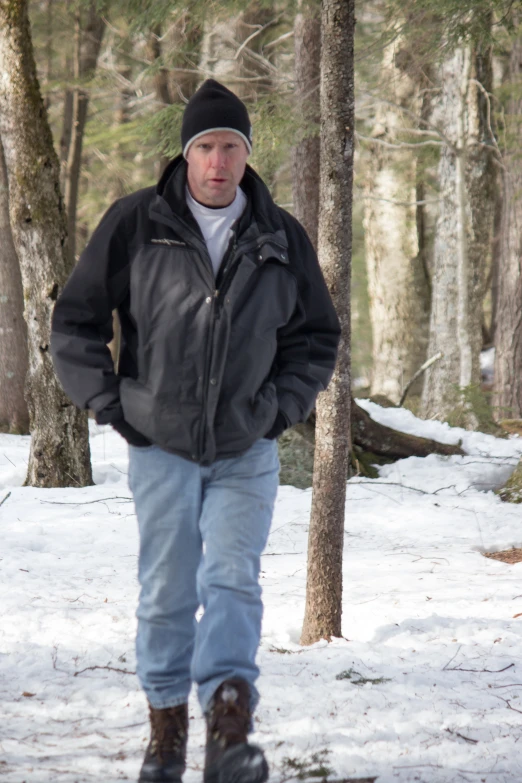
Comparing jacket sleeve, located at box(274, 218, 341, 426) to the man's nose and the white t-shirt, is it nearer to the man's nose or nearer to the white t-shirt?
the white t-shirt

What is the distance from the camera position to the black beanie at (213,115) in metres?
2.93

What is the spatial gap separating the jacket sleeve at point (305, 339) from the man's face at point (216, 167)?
0.32 m

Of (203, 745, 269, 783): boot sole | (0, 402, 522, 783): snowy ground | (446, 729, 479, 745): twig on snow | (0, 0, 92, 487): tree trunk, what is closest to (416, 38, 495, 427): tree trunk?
(0, 402, 522, 783): snowy ground

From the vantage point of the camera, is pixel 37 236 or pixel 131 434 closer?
pixel 131 434

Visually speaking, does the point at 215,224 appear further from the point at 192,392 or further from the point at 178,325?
the point at 192,392

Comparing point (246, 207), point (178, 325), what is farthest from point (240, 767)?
point (246, 207)

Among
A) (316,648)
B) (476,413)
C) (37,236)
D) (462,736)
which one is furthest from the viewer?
(476,413)

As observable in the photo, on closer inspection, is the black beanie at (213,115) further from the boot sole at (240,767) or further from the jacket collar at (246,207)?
the boot sole at (240,767)

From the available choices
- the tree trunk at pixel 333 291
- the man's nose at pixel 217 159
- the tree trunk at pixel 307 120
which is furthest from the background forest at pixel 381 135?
the man's nose at pixel 217 159

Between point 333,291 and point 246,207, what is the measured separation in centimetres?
124

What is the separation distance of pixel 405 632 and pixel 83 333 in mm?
2645

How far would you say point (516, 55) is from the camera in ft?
41.4

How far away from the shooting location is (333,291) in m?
4.17

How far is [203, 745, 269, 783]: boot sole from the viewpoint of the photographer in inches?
100
